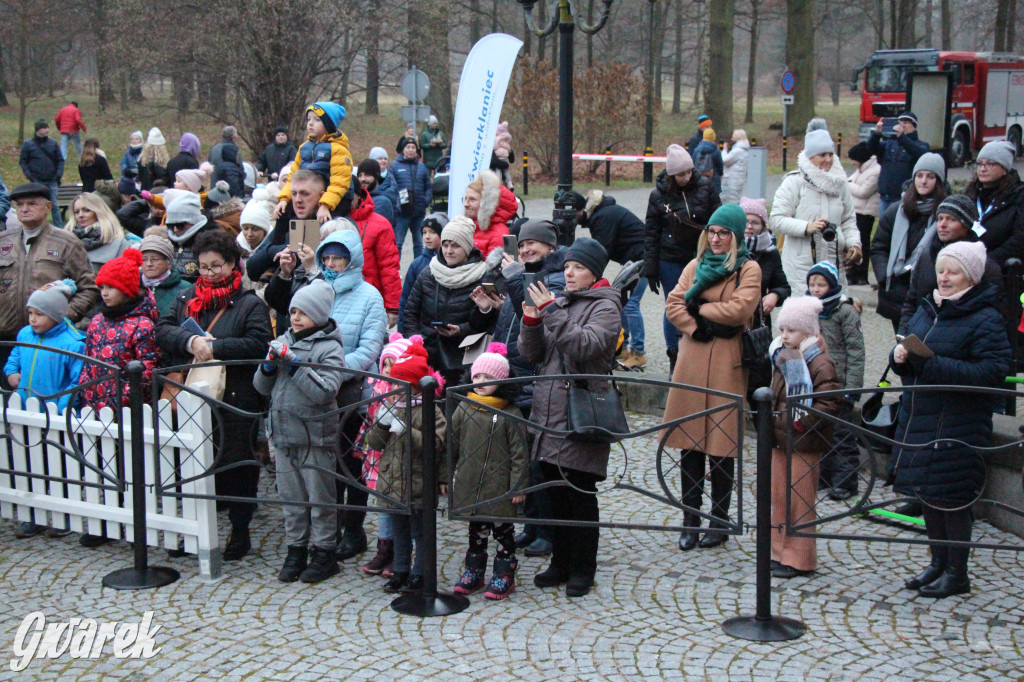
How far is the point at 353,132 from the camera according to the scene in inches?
1524

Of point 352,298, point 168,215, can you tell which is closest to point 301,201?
point 168,215

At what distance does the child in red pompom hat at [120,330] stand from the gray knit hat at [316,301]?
1.20m

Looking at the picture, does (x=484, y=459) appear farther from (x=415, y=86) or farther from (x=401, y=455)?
(x=415, y=86)

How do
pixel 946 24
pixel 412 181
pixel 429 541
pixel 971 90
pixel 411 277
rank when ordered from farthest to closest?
pixel 946 24, pixel 971 90, pixel 412 181, pixel 411 277, pixel 429 541

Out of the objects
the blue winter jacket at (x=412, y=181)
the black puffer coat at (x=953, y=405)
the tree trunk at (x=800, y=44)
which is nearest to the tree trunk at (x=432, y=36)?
the tree trunk at (x=800, y=44)

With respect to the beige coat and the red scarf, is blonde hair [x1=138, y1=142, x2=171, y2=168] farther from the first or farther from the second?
the beige coat

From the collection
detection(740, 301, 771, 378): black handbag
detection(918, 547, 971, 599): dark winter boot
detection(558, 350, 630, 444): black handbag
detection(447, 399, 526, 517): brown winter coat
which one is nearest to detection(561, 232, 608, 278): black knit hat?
detection(558, 350, 630, 444): black handbag

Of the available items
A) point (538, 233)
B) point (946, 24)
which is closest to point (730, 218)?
point (538, 233)

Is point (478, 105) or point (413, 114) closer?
point (478, 105)

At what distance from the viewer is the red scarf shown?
239 inches

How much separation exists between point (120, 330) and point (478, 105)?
13.0 ft

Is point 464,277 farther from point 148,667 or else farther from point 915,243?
point 915,243

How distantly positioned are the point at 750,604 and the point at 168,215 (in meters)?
4.55

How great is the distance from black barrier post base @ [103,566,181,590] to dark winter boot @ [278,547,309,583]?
553 millimetres
